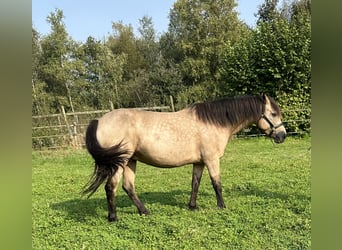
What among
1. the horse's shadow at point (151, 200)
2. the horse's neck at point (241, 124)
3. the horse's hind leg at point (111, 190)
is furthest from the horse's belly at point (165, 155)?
the horse's shadow at point (151, 200)

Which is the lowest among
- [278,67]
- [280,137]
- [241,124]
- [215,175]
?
[215,175]

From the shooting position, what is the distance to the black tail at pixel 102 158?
409 cm

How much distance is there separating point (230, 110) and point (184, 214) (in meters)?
1.59

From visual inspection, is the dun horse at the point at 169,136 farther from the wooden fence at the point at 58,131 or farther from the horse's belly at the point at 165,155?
the wooden fence at the point at 58,131

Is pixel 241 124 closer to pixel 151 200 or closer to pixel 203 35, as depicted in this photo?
pixel 151 200

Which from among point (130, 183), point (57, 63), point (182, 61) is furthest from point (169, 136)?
point (182, 61)

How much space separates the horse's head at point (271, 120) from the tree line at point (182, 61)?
22.7 feet

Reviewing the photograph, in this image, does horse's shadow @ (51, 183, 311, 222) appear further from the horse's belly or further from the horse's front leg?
the horse's belly

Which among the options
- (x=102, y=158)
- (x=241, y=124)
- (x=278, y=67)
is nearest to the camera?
(x=102, y=158)

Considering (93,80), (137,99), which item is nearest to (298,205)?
(137,99)

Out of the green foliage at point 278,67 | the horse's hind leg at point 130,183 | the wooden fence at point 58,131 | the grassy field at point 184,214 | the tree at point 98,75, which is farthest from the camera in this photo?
the tree at point 98,75

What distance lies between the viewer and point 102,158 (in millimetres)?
4098
